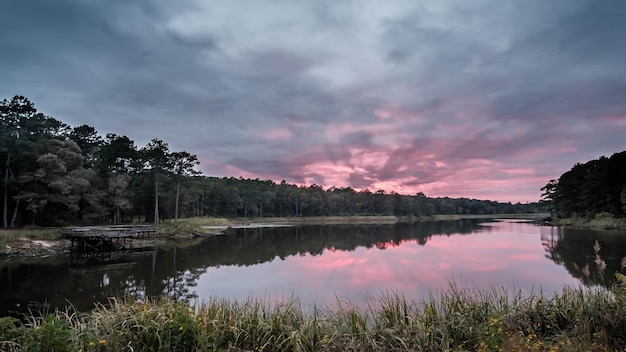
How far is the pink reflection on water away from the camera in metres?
14.6

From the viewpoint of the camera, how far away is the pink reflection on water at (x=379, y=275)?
14570mm

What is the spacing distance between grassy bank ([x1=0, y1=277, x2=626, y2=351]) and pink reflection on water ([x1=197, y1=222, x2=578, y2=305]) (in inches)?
187

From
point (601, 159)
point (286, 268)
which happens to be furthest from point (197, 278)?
point (601, 159)

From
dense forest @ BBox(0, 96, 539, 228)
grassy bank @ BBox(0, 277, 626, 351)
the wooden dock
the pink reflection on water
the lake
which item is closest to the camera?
grassy bank @ BBox(0, 277, 626, 351)

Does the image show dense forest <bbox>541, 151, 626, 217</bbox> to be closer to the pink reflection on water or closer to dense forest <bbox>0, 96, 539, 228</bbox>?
the pink reflection on water

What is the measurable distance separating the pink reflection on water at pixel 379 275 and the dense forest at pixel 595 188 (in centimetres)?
4251

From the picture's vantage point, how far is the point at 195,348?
17.6 ft

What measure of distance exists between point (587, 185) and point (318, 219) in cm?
5688

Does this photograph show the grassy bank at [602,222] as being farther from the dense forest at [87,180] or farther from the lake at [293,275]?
the dense forest at [87,180]

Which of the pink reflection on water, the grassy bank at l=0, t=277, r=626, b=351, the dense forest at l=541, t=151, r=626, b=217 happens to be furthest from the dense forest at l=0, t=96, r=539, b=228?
the dense forest at l=541, t=151, r=626, b=217

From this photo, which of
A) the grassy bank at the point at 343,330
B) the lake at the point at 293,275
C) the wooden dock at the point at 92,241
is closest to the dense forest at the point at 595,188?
the lake at the point at 293,275

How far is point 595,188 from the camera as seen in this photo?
64.2 meters

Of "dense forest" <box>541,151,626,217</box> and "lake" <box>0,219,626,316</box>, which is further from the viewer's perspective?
"dense forest" <box>541,151,626,217</box>

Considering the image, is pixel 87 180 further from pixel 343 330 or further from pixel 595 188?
pixel 595 188
